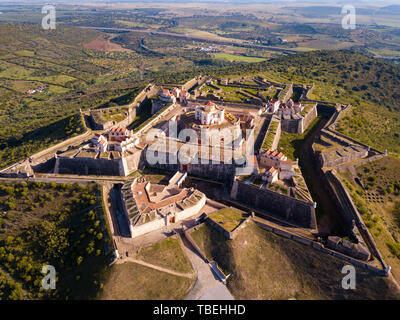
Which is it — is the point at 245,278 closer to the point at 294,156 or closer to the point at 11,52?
the point at 294,156

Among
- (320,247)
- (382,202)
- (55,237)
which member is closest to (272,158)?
(320,247)

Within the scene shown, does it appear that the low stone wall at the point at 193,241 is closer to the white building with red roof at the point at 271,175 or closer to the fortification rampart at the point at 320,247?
the fortification rampart at the point at 320,247

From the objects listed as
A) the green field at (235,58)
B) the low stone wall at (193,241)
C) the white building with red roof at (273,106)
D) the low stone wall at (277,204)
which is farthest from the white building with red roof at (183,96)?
the green field at (235,58)

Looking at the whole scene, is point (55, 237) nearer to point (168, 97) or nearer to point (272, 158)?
point (272, 158)

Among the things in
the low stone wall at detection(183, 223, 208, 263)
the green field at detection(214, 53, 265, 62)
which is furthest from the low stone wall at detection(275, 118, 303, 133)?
the green field at detection(214, 53, 265, 62)

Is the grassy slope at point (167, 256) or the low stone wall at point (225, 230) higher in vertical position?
the low stone wall at point (225, 230)
